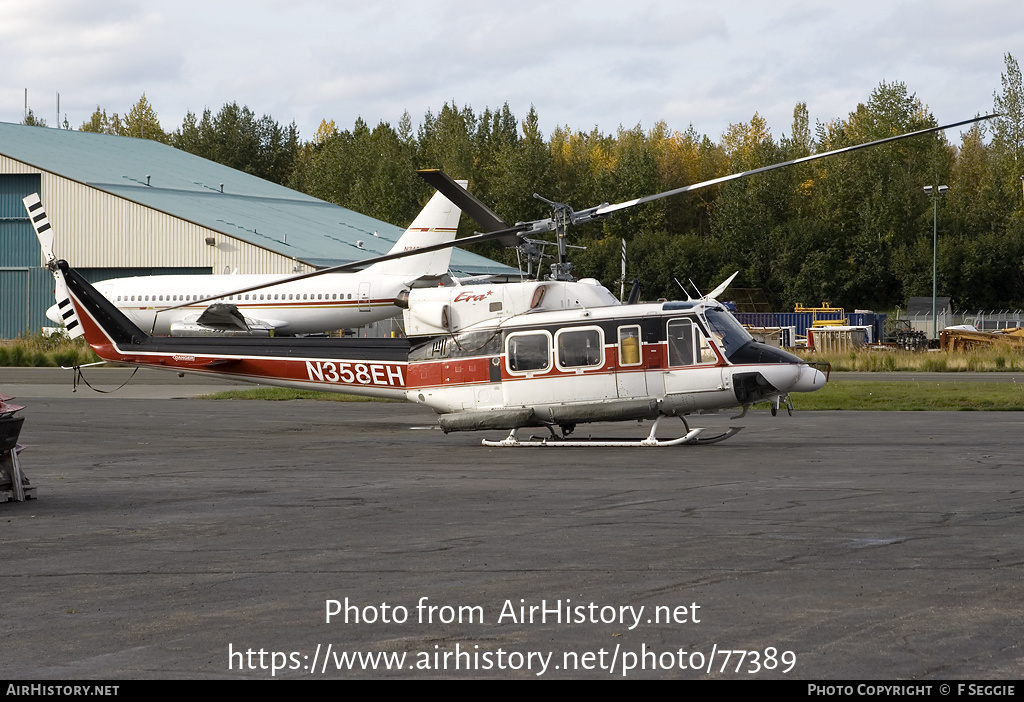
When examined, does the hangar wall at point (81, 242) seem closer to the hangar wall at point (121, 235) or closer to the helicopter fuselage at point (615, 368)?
the hangar wall at point (121, 235)

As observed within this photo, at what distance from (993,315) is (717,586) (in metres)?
74.4

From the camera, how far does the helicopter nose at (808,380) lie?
18.6 meters

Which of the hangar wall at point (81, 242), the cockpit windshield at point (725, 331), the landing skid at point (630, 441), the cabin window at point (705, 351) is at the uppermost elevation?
A: the hangar wall at point (81, 242)

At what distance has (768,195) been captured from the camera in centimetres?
8919

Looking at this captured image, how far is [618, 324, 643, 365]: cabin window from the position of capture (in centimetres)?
1906

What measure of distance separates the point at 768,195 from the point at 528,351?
72.9 metres

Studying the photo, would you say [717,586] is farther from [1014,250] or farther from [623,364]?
[1014,250]

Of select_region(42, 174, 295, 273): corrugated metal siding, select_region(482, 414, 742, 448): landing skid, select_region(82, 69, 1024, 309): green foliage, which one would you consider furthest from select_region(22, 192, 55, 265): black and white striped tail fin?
select_region(82, 69, 1024, 309): green foliage

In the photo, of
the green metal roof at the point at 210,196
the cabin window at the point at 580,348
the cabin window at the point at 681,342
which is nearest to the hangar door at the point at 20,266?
the green metal roof at the point at 210,196

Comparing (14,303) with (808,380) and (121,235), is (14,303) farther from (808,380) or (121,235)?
(808,380)

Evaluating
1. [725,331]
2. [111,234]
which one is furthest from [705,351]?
[111,234]

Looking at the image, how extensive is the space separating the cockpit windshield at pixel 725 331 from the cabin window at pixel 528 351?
101 inches

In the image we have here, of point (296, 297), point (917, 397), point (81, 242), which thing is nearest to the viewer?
point (917, 397)

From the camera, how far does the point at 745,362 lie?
1875 cm
